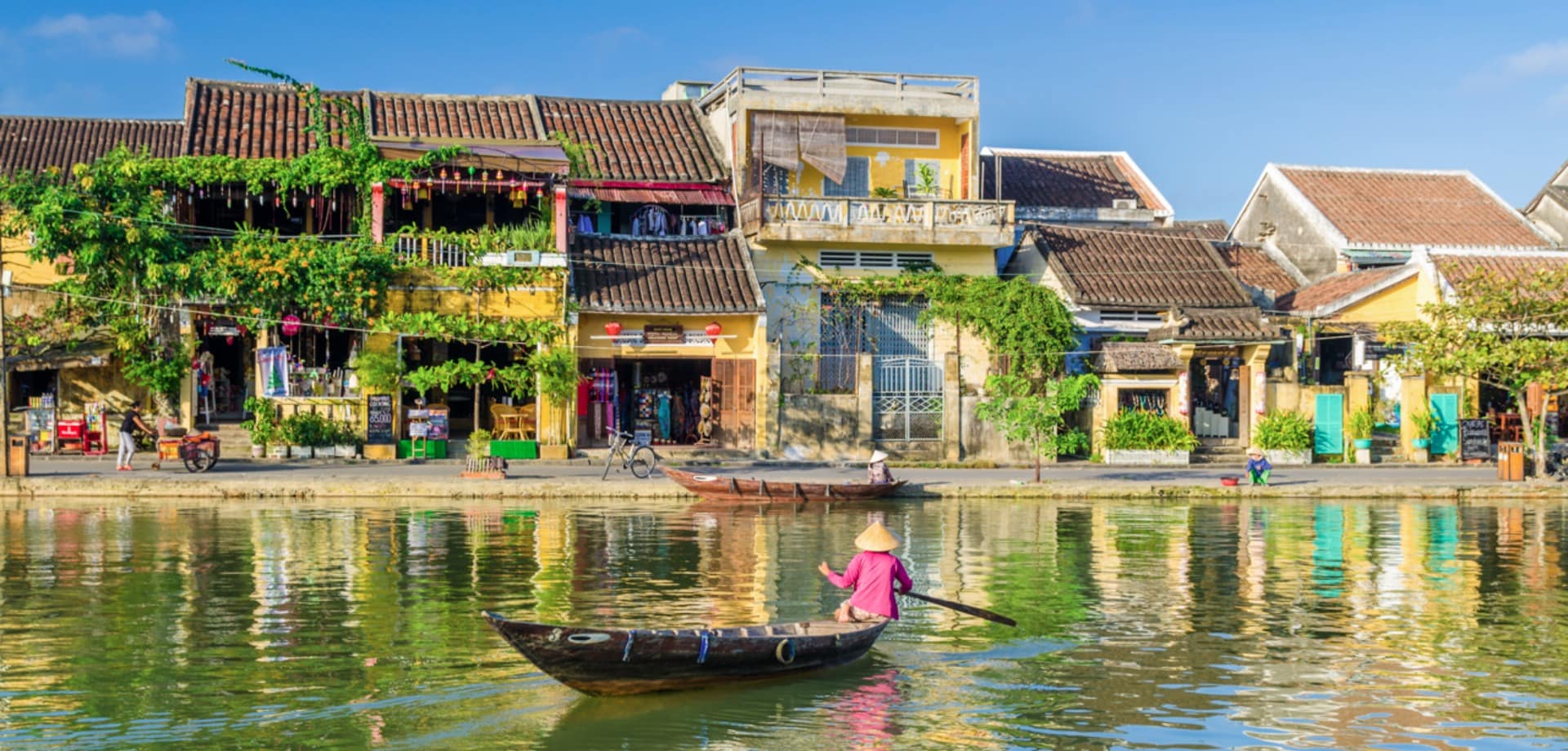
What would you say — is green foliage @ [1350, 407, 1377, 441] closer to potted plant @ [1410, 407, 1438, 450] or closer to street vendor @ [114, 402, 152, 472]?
potted plant @ [1410, 407, 1438, 450]

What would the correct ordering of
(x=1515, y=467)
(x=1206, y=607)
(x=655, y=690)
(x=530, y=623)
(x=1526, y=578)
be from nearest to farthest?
(x=530, y=623) → (x=655, y=690) → (x=1206, y=607) → (x=1526, y=578) → (x=1515, y=467)

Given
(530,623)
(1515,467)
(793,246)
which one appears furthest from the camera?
(793,246)

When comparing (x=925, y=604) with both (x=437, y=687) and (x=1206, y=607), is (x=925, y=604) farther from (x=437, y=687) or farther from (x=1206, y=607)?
(x=437, y=687)

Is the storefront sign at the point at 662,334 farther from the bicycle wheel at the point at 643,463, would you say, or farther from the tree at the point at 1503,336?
the tree at the point at 1503,336

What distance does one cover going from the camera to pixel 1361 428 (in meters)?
35.5

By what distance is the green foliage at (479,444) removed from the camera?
3055cm

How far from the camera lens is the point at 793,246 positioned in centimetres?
3544

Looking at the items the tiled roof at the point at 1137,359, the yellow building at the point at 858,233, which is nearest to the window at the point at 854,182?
the yellow building at the point at 858,233

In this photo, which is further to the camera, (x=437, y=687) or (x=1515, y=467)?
(x=1515, y=467)

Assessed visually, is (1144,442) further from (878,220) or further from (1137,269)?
(878,220)

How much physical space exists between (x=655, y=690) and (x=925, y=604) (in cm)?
573

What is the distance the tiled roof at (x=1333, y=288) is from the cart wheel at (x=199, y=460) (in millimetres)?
24380

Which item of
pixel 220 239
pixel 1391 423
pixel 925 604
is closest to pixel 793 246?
pixel 220 239

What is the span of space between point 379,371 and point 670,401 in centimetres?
622
